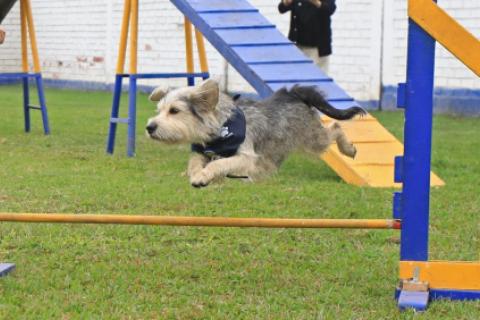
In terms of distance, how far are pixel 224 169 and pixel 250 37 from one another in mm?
3798

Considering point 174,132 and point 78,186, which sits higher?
point 174,132

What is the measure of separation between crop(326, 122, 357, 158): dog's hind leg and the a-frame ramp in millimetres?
816

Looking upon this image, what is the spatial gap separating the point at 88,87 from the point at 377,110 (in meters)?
7.71

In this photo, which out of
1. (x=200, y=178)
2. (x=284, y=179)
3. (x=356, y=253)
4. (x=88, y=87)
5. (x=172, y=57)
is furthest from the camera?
(x=88, y=87)

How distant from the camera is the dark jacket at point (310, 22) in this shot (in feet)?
31.9

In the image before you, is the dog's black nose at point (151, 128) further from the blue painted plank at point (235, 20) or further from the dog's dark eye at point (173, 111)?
the blue painted plank at point (235, 20)

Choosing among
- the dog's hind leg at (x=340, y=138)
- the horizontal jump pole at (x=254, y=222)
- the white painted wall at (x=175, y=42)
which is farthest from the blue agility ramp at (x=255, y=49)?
the white painted wall at (x=175, y=42)

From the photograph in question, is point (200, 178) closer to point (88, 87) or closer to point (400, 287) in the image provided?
point (400, 287)

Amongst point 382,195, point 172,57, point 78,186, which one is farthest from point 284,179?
point 172,57

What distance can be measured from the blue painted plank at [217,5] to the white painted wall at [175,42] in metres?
5.31

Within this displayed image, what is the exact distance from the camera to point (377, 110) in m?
14.2

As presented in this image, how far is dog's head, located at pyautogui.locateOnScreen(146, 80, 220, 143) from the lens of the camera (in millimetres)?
4461

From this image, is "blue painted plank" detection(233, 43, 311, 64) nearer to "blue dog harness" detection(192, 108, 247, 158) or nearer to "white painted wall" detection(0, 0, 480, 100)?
"blue dog harness" detection(192, 108, 247, 158)

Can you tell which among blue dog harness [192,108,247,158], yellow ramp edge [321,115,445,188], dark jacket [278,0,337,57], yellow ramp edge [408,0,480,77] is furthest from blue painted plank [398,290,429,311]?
dark jacket [278,0,337,57]
